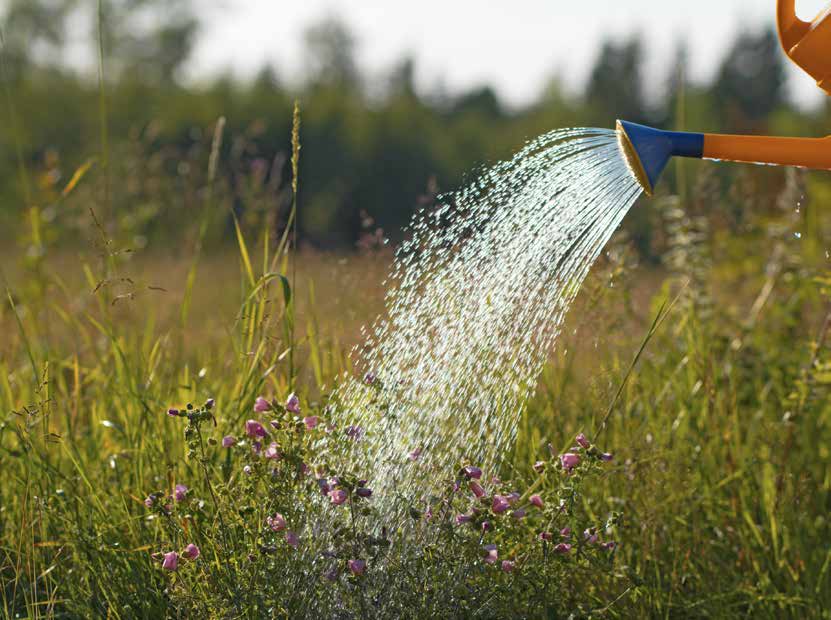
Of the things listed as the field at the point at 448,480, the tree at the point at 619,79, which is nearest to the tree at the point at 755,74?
the tree at the point at 619,79

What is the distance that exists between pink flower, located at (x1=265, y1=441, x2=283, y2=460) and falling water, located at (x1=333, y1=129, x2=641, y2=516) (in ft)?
0.58

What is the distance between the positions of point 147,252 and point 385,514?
8082mm

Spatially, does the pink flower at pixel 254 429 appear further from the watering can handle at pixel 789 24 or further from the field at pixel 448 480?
the watering can handle at pixel 789 24

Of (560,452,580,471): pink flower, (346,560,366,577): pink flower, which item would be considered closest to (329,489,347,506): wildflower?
(346,560,366,577): pink flower

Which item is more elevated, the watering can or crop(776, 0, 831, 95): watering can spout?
crop(776, 0, 831, 95): watering can spout

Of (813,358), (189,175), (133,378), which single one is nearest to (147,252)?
(189,175)

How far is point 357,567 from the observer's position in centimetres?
173

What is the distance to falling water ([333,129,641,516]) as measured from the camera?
6.54 ft

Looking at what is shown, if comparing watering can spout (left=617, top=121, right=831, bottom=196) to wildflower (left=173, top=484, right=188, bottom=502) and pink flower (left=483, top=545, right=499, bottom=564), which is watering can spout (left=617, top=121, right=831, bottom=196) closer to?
pink flower (left=483, top=545, right=499, bottom=564)

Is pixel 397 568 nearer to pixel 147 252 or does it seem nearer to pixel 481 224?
pixel 481 224

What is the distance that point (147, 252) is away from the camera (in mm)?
9578

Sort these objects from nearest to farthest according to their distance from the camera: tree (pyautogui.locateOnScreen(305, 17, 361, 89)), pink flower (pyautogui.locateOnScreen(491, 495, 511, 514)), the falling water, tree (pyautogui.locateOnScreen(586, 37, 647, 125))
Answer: pink flower (pyautogui.locateOnScreen(491, 495, 511, 514)) < the falling water < tree (pyautogui.locateOnScreen(586, 37, 647, 125)) < tree (pyautogui.locateOnScreen(305, 17, 361, 89))

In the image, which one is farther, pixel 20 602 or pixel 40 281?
pixel 40 281

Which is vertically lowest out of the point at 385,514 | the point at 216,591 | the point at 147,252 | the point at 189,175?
the point at 147,252
